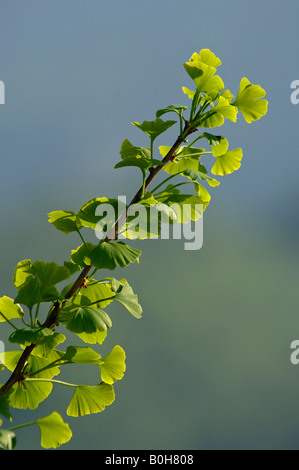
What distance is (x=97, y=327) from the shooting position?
0.94 metres

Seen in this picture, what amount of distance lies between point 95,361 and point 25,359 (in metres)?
0.14

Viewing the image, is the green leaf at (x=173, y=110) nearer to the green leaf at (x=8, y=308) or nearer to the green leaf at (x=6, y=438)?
the green leaf at (x=8, y=308)

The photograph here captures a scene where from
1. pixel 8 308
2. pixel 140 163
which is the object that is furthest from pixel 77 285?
pixel 140 163

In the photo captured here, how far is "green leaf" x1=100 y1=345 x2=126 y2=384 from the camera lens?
3.61 ft

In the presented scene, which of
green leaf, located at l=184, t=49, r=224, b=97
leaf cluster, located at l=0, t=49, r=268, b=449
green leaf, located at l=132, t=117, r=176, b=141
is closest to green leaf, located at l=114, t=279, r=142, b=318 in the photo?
leaf cluster, located at l=0, t=49, r=268, b=449

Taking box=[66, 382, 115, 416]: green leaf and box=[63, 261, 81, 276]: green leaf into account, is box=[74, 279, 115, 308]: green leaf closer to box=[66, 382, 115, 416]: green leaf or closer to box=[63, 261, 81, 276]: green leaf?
box=[63, 261, 81, 276]: green leaf

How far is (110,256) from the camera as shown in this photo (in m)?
0.97

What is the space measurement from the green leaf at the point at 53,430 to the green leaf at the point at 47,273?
0.77ft

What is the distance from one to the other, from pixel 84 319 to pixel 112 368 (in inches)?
7.9

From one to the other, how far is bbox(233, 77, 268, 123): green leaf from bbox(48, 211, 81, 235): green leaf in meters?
0.45

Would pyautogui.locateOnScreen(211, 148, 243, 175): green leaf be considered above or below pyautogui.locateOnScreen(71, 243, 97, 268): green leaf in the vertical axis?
above

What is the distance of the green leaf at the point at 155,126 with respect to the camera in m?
1.15

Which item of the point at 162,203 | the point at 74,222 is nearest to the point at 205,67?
the point at 162,203

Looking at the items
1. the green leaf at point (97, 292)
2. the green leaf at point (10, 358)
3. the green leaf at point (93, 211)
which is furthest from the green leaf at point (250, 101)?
the green leaf at point (10, 358)
